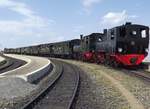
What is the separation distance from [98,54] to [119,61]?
7.35 metres

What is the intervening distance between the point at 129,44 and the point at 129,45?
0.08m

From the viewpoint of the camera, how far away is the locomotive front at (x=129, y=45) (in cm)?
2772

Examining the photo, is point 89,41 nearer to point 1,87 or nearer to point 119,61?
point 119,61

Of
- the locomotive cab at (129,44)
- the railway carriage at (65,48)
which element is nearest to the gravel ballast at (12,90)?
A: the locomotive cab at (129,44)

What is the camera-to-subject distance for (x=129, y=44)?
27.9m

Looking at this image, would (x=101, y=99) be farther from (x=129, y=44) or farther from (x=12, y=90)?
(x=129, y=44)

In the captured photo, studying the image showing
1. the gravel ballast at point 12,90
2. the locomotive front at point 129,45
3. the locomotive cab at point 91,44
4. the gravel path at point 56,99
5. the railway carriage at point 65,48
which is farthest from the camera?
the railway carriage at point 65,48

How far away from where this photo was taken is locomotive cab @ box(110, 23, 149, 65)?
2772 centimetres

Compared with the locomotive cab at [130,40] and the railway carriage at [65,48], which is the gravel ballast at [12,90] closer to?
the locomotive cab at [130,40]

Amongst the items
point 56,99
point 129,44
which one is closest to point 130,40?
point 129,44

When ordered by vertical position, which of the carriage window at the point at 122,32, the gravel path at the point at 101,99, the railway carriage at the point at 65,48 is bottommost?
the gravel path at the point at 101,99

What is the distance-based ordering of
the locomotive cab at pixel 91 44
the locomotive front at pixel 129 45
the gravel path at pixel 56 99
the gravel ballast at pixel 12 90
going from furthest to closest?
the locomotive cab at pixel 91 44 → the locomotive front at pixel 129 45 → the gravel ballast at pixel 12 90 → the gravel path at pixel 56 99

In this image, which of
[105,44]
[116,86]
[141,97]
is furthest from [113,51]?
[141,97]

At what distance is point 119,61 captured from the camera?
27.9 meters
